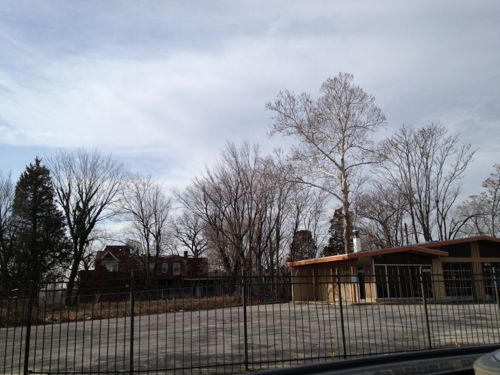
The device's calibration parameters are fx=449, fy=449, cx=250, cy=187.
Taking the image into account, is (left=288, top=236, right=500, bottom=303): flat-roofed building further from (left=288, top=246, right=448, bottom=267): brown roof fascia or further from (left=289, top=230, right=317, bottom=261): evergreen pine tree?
(left=289, top=230, right=317, bottom=261): evergreen pine tree

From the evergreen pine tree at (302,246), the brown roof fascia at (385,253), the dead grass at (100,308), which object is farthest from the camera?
the evergreen pine tree at (302,246)

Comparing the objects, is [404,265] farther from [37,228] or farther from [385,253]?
[37,228]

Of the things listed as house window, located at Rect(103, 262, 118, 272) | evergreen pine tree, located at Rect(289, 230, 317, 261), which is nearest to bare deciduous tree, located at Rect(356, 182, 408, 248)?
evergreen pine tree, located at Rect(289, 230, 317, 261)

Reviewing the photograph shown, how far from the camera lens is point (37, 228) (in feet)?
145

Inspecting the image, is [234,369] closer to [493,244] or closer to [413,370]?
[413,370]

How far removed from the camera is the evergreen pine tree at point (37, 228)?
4175 centimetres

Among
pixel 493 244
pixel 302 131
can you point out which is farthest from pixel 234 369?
pixel 493 244

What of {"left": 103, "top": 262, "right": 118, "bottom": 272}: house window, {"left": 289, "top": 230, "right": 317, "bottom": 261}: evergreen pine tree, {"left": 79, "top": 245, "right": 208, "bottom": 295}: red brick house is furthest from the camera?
{"left": 103, "top": 262, "right": 118, "bottom": 272}: house window

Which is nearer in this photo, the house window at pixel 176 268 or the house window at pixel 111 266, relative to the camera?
the house window at pixel 176 268

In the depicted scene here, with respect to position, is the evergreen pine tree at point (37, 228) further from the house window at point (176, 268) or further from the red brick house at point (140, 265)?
the house window at point (176, 268)

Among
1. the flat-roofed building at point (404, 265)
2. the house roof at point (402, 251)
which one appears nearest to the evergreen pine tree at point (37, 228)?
the flat-roofed building at point (404, 265)

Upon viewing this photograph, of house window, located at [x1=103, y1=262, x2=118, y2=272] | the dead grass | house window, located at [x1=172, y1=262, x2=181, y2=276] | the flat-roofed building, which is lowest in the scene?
the dead grass

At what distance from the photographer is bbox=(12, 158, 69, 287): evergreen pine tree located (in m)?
41.8

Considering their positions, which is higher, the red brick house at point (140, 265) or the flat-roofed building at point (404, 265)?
the red brick house at point (140, 265)
